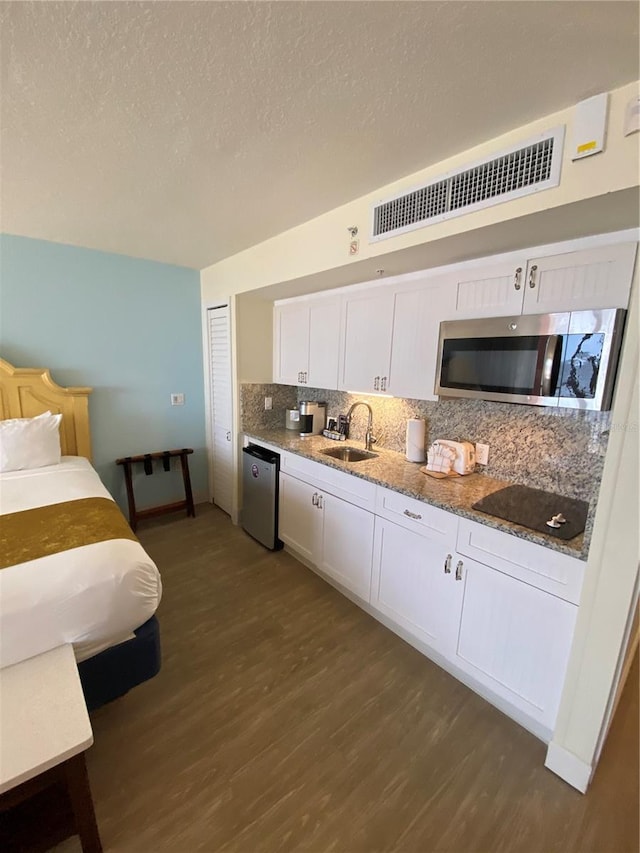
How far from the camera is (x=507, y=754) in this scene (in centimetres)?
151

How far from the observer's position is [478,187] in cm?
146

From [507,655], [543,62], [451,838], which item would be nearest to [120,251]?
[543,62]

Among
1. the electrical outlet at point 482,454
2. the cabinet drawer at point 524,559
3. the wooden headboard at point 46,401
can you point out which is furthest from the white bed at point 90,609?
the electrical outlet at point 482,454

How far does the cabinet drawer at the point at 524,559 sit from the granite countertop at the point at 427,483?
0.04 metres

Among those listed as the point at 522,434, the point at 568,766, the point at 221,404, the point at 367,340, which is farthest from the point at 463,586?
the point at 221,404

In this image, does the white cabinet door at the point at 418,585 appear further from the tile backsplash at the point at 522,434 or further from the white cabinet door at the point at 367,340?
the white cabinet door at the point at 367,340

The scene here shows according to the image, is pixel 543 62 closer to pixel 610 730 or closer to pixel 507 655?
pixel 507 655

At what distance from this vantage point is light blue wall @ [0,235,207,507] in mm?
2752

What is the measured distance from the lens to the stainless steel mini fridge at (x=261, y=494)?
2912 mm

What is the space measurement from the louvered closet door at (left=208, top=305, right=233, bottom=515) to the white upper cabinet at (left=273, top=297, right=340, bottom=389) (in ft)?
1.49

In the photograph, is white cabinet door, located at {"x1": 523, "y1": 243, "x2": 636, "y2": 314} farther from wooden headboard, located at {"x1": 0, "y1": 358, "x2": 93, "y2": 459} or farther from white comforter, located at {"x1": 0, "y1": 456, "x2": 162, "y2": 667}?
wooden headboard, located at {"x1": 0, "y1": 358, "x2": 93, "y2": 459}

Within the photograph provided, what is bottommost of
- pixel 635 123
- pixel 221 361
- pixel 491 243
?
pixel 221 361

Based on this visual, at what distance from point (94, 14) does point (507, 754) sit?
290 centimetres

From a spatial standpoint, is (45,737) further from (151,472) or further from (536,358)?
(151,472)
